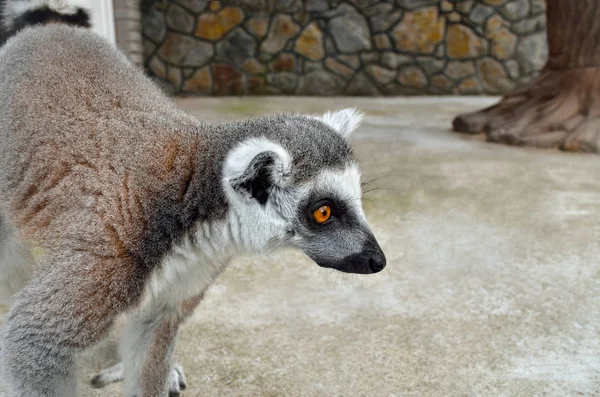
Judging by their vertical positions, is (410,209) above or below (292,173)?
below

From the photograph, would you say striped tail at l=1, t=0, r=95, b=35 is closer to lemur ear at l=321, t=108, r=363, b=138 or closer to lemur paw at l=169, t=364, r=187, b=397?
lemur ear at l=321, t=108, r=363, b=138

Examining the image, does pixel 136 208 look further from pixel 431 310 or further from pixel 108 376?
pixel 431 310

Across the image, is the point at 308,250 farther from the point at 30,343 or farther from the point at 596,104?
the point at 596,104

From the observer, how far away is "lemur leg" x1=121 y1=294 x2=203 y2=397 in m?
2.40

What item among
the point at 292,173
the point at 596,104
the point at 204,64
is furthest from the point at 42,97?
the point at 204,64

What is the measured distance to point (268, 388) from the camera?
8.38 feet

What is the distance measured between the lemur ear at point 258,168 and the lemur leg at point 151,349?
0.57m

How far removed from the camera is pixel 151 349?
2.43m

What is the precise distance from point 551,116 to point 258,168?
5.99 meters

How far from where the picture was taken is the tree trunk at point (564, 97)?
680cm

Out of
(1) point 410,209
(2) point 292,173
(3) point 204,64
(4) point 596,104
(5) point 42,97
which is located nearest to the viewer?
(2) point 292,173

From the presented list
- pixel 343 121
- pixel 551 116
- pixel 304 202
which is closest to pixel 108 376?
pixel 304 202

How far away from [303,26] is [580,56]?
538 cm

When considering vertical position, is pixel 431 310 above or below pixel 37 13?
below
